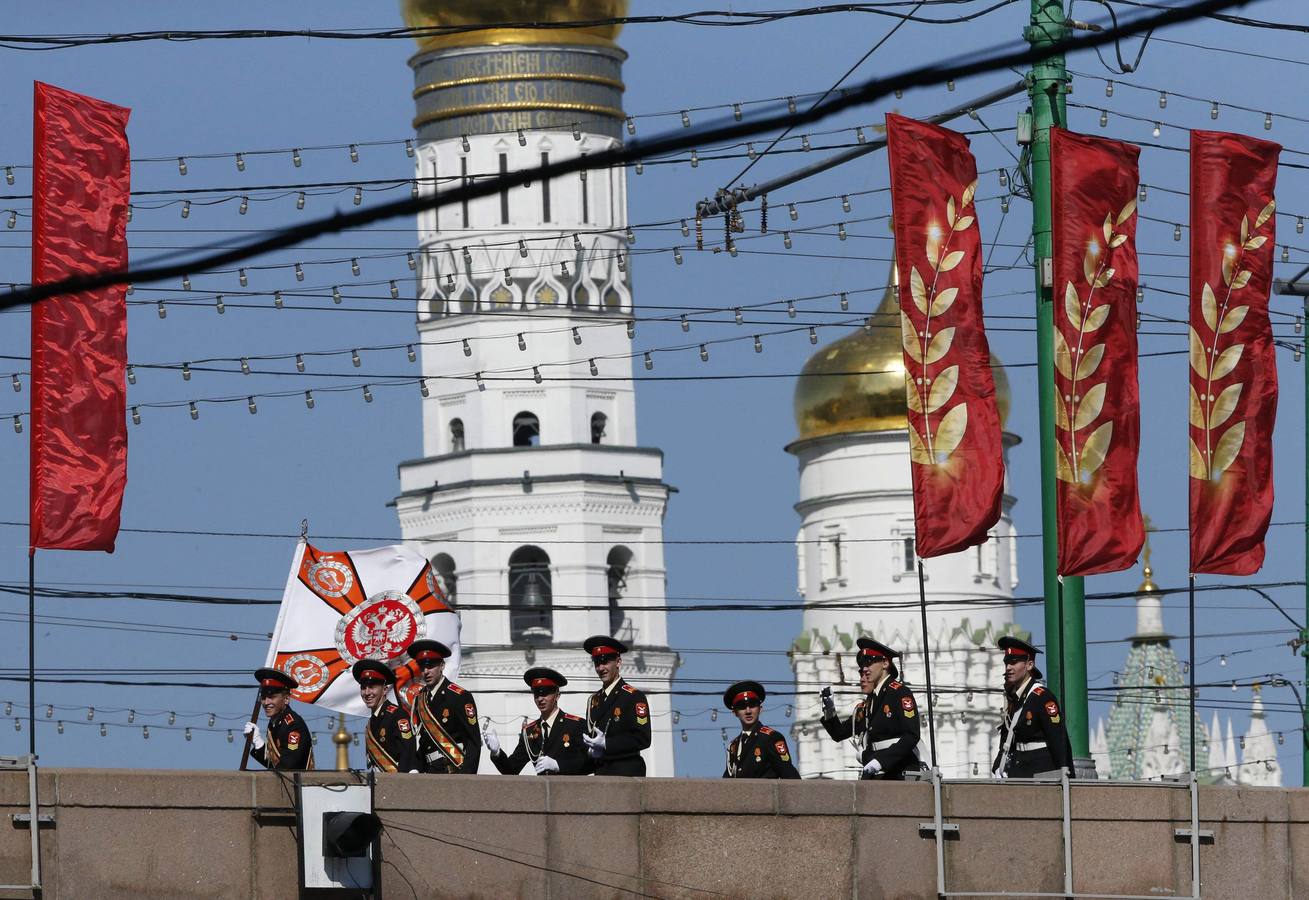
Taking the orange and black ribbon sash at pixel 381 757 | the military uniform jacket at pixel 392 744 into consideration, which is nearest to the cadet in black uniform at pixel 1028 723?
the military uniform jacket at pixel 392 744

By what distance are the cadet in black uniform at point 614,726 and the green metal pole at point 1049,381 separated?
3575 mm

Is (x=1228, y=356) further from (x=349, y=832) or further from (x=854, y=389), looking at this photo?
(x=854, y=389)

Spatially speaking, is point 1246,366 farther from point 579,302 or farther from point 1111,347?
point 579,302

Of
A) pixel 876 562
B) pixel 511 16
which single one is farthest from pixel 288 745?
pixel 876 562

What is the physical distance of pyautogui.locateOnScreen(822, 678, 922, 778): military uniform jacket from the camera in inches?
846

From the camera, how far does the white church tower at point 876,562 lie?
99.2 metres

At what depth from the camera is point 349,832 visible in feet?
65.1

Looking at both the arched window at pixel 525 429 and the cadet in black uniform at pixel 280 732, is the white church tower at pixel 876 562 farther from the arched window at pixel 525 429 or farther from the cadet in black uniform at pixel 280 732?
the cadet in black uniform at pixel 280 732

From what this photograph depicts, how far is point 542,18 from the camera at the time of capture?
8756 cm

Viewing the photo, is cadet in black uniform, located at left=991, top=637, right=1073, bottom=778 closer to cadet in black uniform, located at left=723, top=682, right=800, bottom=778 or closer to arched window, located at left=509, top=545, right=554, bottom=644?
cadet in black uniform, located at left=723, top=682, right=800, bottom=778

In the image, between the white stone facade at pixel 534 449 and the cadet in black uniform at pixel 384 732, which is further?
the white stone facade at pixel 534 449

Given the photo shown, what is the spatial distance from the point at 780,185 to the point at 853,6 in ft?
39.3

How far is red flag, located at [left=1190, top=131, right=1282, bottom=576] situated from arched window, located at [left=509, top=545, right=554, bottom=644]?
212 feet

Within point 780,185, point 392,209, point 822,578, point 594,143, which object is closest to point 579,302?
point 594,143
